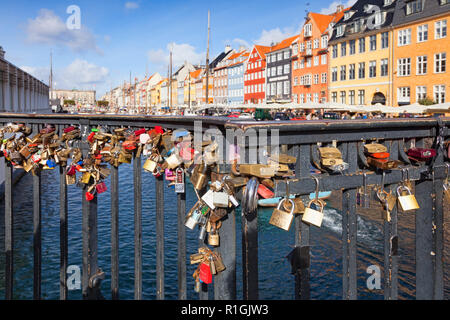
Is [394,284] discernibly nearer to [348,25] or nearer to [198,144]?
[198,144]

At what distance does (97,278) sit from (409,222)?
13399 mm

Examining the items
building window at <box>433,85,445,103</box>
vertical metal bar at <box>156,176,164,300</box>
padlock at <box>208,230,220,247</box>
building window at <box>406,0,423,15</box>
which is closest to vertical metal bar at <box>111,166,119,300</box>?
vertical metal bar at <box>156,176,164,300</box>

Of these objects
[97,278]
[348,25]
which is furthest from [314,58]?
[97,278]

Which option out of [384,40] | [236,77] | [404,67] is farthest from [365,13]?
[236,77]

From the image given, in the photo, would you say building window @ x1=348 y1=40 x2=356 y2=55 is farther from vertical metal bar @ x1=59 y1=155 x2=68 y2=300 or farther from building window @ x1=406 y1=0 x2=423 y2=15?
vertical metal bar @ x1=59 y1=155 x2=68 y2=300

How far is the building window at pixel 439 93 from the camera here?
37.7 meters

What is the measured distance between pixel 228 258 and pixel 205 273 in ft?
0.51

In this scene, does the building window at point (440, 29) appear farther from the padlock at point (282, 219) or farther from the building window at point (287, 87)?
the padlock at point (282, 219)

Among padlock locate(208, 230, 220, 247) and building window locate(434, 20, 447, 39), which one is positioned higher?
building window locate(434, 20, 447, 39)

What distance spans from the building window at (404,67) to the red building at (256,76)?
31092 millimetres

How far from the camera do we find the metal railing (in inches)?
76.1

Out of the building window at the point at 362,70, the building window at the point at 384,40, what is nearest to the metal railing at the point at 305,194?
the building window at the point at 384,40

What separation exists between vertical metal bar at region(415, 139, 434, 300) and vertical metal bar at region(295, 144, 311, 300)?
880 mm

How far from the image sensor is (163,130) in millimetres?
2572
